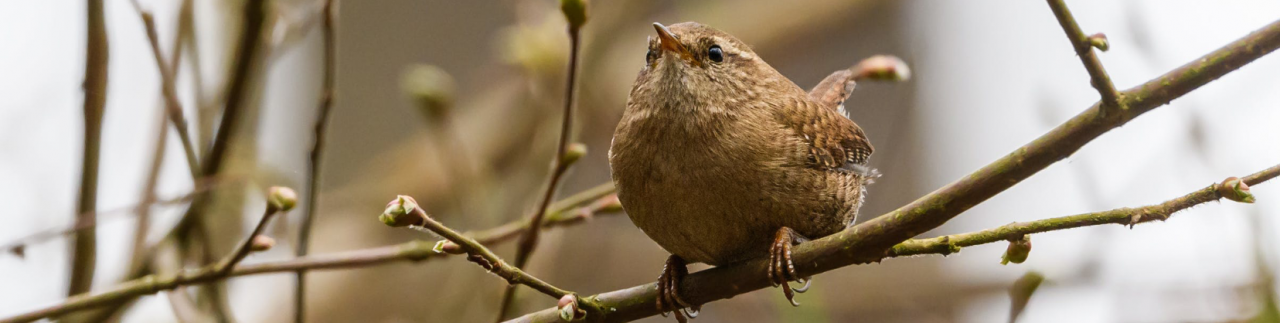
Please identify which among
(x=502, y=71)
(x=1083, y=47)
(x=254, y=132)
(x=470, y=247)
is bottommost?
(x=470, y=247)

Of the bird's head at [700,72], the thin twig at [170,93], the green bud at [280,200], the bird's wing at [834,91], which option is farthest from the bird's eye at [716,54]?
the thin twig at [170,93]

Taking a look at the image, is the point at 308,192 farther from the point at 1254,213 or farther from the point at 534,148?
the point at 1254,213

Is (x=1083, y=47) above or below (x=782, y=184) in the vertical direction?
below

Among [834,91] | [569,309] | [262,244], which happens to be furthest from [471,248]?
[834,91]

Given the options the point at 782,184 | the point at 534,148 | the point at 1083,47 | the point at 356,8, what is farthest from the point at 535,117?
the point at 1083,47

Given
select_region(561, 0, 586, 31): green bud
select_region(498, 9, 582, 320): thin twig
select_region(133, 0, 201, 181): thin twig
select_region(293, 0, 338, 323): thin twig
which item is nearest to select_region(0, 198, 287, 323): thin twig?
select_region(293, 0, 338, 323): thin twig

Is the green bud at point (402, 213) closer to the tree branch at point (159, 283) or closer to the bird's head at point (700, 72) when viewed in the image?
the tree branch at point (159, 283)

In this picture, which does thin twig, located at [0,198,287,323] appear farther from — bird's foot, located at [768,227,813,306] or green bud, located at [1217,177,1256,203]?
green bud, located at [1217,177,1256,203]
